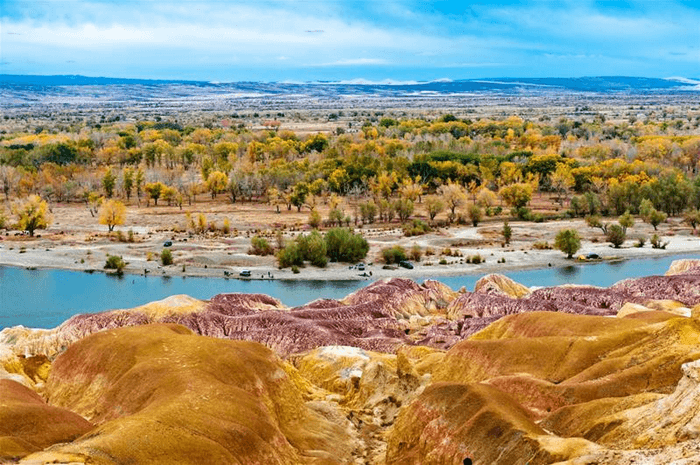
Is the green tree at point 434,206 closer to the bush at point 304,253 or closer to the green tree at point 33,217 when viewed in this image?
the bush at point 304,253

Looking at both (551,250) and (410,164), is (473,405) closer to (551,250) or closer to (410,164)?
(551,250)

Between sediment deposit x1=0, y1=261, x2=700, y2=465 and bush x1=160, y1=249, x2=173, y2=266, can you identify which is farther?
bush x1=160, y1=249, x2=173, y2=266

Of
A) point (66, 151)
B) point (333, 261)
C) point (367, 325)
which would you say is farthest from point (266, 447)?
point (66, 151)

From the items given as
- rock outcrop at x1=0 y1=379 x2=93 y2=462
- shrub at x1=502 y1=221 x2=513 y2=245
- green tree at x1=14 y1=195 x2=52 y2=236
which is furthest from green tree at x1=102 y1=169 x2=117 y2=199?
rock outcrop at x1=0 y1=379 x2=93 y2=462

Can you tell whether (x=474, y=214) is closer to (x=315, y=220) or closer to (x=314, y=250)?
(x=315, y=220)

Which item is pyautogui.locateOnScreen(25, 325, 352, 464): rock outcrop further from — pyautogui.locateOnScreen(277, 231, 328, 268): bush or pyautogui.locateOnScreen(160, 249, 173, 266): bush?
pyautogui.locateOnScreen(160, 249, 173, 266): bush

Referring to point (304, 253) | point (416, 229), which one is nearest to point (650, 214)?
point (416, 229)
